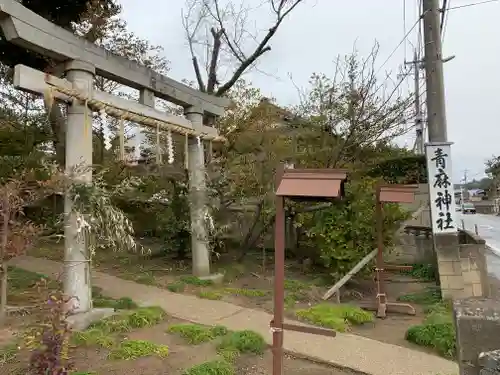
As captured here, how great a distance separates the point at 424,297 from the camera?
7.52 meters

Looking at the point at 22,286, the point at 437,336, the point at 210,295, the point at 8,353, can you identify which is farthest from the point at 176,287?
the point at 437,336

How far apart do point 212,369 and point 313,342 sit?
1584 millimetres

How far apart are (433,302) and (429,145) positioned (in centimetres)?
295

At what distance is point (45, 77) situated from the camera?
16.1 ft

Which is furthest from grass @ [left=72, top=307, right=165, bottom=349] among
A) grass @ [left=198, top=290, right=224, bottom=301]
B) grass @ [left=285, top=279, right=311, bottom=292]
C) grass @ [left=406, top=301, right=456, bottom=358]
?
grass @ [left=406, top=301, right=456, bottom=358]

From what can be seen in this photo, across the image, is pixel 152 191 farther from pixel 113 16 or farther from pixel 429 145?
pixel 429 145

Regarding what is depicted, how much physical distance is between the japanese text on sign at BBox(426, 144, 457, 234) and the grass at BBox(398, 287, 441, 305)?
1131mm

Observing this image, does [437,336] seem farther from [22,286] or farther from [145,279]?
[22,286]

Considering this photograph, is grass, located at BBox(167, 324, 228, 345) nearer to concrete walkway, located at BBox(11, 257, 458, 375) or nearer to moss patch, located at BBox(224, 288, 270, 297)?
concrete walkway, located at BBox(11, 257, 458, 375)

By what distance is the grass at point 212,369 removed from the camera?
3.76m

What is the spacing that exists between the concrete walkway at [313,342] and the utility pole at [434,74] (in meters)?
5.03

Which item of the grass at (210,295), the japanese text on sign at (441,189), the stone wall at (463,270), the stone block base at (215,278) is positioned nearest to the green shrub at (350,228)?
the japanese text on sign at (441,189)

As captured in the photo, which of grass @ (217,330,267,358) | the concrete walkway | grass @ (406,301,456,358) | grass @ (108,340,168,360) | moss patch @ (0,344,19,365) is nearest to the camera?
moss patch @ (0,344,19,365)

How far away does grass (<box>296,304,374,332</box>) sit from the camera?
566 centimetres
